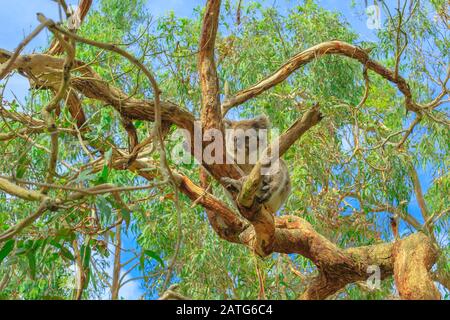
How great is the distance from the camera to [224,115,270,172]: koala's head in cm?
434

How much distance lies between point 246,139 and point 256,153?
0.12 meters

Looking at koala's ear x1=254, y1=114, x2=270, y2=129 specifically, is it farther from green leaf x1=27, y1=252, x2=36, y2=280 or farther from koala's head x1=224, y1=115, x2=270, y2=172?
green leaf x1=27, y1=252, x2=36, y2=280

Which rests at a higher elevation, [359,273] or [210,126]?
[210,126]

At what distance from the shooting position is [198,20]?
7590 millimetres

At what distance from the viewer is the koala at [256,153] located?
3.88 m

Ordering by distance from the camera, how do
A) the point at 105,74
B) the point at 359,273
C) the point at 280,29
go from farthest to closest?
→ the point at 280,29
the point at 105,74
the point at 359,273

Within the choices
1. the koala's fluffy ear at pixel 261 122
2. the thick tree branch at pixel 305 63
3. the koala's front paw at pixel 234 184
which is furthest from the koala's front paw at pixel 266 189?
the koala's fluffy ear at pixel 261 122

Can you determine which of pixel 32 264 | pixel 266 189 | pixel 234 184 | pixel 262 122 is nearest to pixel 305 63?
pixel 262 122

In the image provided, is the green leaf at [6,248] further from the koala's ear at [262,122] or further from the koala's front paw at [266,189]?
the koala's ear at [262,122]

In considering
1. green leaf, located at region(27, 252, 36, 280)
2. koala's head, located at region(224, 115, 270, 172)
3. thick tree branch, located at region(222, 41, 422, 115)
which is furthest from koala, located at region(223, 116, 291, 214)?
green leaf, located at region(27, 252, 36, 280)

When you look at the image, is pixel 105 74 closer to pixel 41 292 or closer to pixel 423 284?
pixel 41 292
